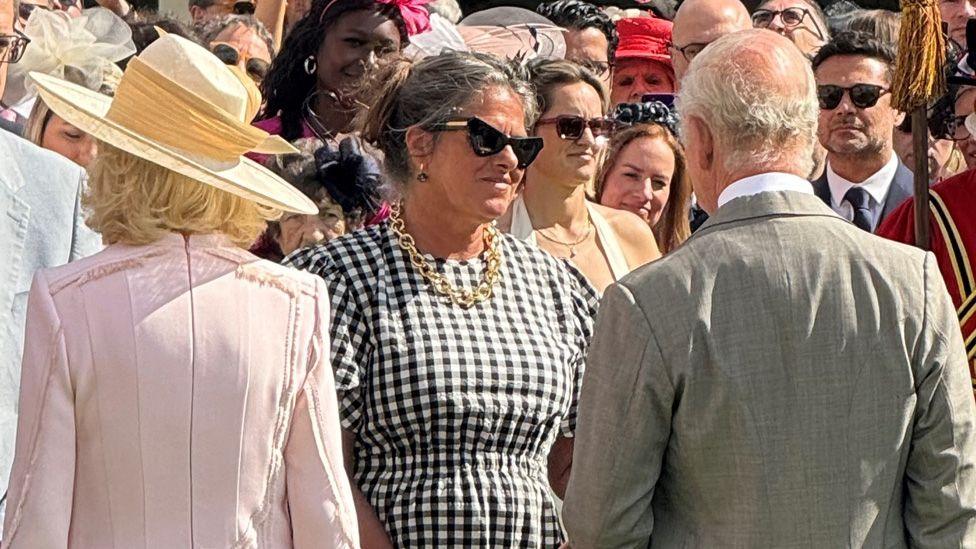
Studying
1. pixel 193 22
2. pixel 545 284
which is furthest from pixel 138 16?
pixel 545 284

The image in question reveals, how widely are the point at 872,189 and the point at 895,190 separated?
105 mm

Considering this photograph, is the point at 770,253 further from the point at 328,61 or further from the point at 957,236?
the point at 328,61

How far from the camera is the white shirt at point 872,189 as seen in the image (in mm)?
6363

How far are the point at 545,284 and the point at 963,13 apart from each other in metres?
3.56

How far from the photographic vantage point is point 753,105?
3.44 meters

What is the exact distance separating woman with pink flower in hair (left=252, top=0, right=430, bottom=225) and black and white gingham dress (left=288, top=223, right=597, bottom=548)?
2251mm

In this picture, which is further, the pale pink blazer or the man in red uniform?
the man in red uniform

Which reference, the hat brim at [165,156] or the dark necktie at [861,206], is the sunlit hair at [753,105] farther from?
the dark necktie at [861,206]

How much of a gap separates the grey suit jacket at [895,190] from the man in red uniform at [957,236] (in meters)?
1.60

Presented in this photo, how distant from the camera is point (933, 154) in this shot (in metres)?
7.26

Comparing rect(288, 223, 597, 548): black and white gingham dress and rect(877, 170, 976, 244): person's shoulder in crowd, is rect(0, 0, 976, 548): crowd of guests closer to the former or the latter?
rect(288, 223, 597, 548): black and white gingham dress

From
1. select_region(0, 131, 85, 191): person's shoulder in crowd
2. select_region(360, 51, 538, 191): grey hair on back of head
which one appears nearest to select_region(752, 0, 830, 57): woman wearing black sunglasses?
select_region(360, 51, 538, 191): grey hair on back of head

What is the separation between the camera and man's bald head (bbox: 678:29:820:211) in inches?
136

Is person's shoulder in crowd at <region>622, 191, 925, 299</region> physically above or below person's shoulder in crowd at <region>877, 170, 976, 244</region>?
above
